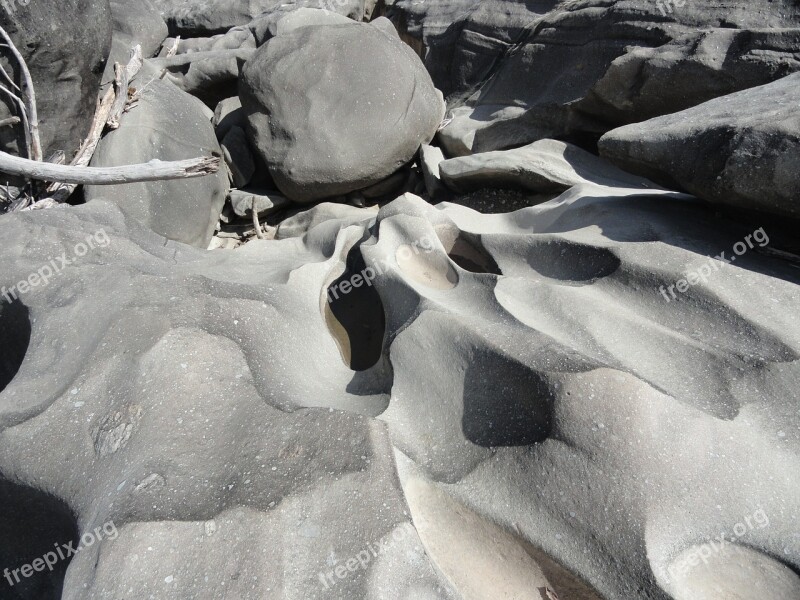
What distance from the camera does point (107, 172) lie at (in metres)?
2.62

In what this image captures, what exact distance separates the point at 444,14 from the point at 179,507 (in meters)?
4.60

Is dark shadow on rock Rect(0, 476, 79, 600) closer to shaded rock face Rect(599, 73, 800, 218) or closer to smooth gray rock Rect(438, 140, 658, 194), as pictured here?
shaded rock face Rect(599, 73, 800, 218)

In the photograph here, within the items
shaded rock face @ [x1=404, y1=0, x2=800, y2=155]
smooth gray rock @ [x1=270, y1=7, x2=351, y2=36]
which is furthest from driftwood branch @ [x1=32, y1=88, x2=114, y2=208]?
shaded rock face @ [x1=404, y1=0, x2=800, y2=155]

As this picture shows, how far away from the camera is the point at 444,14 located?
461 centimetres

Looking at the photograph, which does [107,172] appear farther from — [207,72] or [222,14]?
[222,14]

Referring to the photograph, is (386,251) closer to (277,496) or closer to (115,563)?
(277,496)

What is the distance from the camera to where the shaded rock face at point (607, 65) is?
7.41 ft

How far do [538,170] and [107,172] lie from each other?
206 cm

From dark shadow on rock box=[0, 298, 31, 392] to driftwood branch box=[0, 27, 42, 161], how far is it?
1272 mm

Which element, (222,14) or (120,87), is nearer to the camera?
(120,87)

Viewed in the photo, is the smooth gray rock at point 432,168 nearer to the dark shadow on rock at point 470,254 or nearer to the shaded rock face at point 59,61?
the dark shadow on rock at point 470,254

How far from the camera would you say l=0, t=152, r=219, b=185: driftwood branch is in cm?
259

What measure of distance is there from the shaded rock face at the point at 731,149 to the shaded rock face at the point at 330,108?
1564 mm

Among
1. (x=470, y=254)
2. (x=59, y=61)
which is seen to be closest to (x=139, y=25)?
(x=59, y=61)
